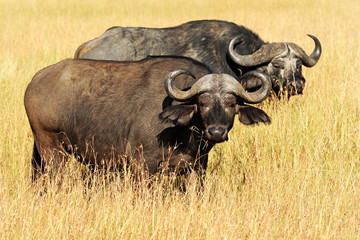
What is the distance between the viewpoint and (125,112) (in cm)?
505

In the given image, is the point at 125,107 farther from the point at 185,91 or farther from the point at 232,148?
the point at 232,148

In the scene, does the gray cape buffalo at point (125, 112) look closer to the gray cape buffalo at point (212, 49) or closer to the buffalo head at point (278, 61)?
the gray cape buffalo at point (212, 49)

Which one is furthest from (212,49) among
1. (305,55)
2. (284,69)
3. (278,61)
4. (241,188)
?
(241,188)

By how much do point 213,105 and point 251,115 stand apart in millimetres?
456

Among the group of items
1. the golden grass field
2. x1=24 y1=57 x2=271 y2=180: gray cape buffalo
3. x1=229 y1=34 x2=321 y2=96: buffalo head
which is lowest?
the golden grass field

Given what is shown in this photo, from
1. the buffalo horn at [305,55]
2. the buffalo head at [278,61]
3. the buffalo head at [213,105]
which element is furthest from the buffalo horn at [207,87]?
the buffalo horn at [305,55]

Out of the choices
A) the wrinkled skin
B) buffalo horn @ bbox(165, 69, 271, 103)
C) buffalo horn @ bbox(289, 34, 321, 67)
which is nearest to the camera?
buffalo horn @ bbox(165, 69, 271, 103)

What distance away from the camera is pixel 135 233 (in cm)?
371

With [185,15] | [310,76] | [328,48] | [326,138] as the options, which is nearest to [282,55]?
[310,76]

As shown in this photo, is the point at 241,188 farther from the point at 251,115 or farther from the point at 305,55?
the point at 305,55

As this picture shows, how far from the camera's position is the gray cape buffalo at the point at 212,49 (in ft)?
25.5

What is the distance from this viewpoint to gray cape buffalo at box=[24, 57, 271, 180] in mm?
4668

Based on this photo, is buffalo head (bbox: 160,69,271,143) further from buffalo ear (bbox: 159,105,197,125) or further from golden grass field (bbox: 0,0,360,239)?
golden grass field (bbox: 0,0,360,239)

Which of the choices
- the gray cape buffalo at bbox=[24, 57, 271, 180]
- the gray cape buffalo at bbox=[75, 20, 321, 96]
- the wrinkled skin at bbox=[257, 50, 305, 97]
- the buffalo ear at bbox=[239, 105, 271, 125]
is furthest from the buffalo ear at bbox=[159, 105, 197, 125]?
the wrinkled skin at bbox=[257, 50, 305, 97]
